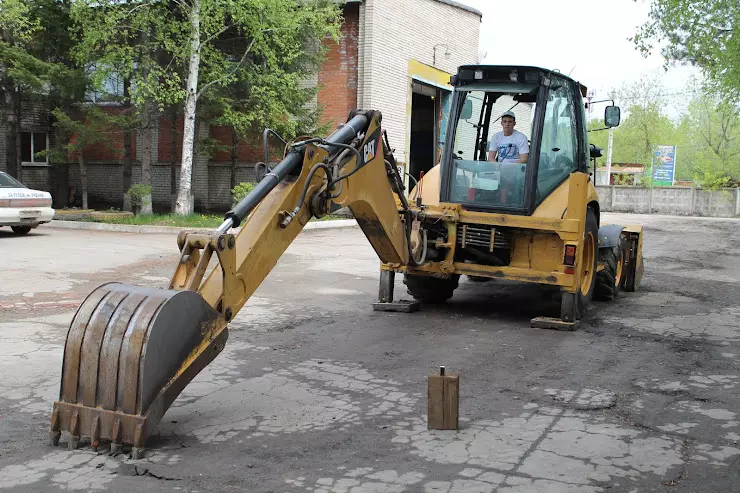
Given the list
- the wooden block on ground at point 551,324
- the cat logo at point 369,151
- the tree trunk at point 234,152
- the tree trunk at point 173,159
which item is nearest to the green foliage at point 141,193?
the tree trunk at point 173,159

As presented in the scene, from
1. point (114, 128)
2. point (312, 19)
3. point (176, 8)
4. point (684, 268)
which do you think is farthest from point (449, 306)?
point (114, 128)

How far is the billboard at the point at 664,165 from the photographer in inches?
2301

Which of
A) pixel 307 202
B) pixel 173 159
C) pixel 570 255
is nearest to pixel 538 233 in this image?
pixel 570 255

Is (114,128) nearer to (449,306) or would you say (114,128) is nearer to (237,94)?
(237,94)

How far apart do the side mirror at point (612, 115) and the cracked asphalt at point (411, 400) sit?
244 cm

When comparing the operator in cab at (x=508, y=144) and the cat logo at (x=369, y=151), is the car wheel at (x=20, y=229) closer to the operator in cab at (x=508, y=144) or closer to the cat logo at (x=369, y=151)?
the operator in cab at (x=508, y=144)

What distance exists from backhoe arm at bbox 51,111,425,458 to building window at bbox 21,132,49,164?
2562cm

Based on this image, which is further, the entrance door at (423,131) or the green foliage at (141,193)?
the entrance door at (423,131)

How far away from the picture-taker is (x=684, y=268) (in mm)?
15281

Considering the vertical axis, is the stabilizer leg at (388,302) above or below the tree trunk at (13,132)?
below

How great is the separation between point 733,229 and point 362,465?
27585 mm

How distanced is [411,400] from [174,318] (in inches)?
80.1

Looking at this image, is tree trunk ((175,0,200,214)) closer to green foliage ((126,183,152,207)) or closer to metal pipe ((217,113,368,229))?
green foliage ((126,183,152,207))

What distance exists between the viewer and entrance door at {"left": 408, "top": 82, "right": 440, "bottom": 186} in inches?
1206
